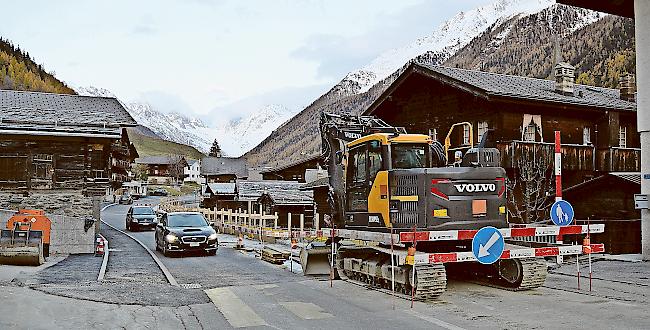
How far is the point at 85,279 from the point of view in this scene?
15891 millimetres

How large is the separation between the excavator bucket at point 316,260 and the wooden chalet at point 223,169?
341ft

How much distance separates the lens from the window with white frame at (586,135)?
31.8 metres

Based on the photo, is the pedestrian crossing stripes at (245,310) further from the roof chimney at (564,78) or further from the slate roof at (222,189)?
the slate roof at (222,189)

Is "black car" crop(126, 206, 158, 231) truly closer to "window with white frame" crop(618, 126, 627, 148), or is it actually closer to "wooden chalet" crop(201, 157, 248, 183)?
"window with white frame" crop(618, 126, 627, 148)

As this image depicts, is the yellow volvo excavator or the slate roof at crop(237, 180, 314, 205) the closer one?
the yellow volvo excavator

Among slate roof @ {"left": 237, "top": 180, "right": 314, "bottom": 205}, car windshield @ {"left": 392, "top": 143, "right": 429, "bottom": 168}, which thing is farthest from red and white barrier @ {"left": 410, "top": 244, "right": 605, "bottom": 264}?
slate roof @ {"left": 237, "top": 180, "right": 314, "bottom": 205}

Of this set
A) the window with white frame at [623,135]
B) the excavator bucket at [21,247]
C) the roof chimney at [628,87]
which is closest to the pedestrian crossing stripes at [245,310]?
the excavator bucket at [21,247]

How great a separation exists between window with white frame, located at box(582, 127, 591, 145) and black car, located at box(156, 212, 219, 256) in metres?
18.9

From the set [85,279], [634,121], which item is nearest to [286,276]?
[85,279]

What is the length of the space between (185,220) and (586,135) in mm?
19837

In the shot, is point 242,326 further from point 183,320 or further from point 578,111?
point 578,111

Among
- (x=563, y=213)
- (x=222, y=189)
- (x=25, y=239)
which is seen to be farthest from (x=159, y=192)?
(x=563, y=213)

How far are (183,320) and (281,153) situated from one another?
159965 mm

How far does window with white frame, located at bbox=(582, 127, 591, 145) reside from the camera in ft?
104
